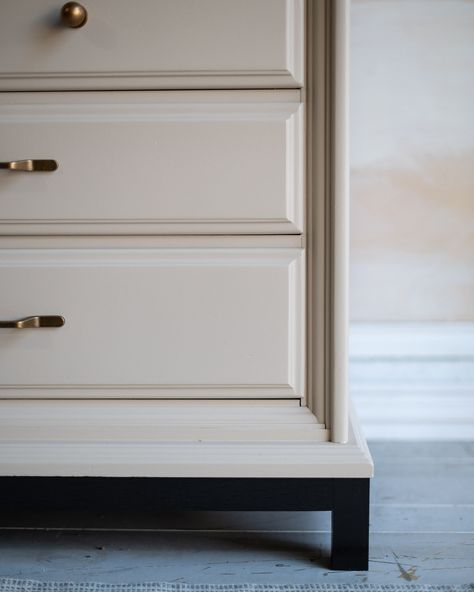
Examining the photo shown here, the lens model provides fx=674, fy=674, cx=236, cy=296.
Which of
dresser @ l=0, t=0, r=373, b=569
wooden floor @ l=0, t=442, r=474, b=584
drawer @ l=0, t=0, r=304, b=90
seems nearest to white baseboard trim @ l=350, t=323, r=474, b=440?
wooden floor @ l=0, t=442, r=474, b=584

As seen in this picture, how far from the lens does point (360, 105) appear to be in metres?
1.16

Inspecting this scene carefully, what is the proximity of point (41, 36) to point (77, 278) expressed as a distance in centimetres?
25

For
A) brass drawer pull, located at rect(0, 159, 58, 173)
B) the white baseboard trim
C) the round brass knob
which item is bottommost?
the white baseboard trim

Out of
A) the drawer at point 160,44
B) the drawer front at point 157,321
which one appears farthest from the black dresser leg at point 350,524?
the drawer at point 160,44

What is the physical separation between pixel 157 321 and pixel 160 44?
0.29 m

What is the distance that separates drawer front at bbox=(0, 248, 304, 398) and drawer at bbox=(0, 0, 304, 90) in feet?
0.59

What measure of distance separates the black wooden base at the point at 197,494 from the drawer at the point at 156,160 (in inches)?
10.6

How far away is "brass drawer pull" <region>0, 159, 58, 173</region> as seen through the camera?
0.70m

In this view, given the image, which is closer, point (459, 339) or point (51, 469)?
point (51, 469)

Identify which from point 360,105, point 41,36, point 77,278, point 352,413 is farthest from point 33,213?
point 360,105

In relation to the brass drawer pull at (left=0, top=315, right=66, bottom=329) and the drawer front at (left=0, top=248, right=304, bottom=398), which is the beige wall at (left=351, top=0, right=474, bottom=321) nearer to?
the drawer front at (left=0, top=248, right=304, bottom=398)

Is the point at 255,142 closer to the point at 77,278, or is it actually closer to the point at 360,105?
the point at 77,278

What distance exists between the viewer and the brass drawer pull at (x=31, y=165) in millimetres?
696

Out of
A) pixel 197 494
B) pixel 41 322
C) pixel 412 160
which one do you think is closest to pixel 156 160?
pixel 41 322
